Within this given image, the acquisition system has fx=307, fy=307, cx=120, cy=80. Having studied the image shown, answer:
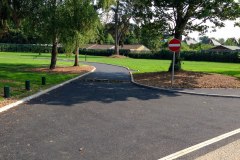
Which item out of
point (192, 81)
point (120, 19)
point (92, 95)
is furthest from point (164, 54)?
point (92, 95)

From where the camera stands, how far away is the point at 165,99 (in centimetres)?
1312

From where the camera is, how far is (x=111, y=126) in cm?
852

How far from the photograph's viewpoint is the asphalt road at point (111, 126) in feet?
21.3

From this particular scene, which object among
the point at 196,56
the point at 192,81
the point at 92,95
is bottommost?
the point at 92,95

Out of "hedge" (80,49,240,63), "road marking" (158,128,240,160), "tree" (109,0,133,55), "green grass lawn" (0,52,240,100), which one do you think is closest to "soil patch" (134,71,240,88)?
"green grass lawn" (0,52,240,100)

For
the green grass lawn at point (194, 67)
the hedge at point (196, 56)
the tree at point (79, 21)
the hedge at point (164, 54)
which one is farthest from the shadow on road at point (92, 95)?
the hedge at point (196, 56)

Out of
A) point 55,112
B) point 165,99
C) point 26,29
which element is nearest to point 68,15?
point 26,29

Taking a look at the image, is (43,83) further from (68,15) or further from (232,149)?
(232,149)

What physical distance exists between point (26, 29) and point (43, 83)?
32.2ft

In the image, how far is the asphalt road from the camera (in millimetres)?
6484

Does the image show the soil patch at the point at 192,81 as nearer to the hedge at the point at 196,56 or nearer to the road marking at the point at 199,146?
the road marking at the point at 199,146

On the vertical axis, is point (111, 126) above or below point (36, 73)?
below

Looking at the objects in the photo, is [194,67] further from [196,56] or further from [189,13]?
[196,56]

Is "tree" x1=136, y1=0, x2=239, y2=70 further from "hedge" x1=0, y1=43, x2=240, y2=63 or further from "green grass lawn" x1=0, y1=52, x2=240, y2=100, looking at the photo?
"hedge" x1=0, y1=43, x2=240, y2=63
